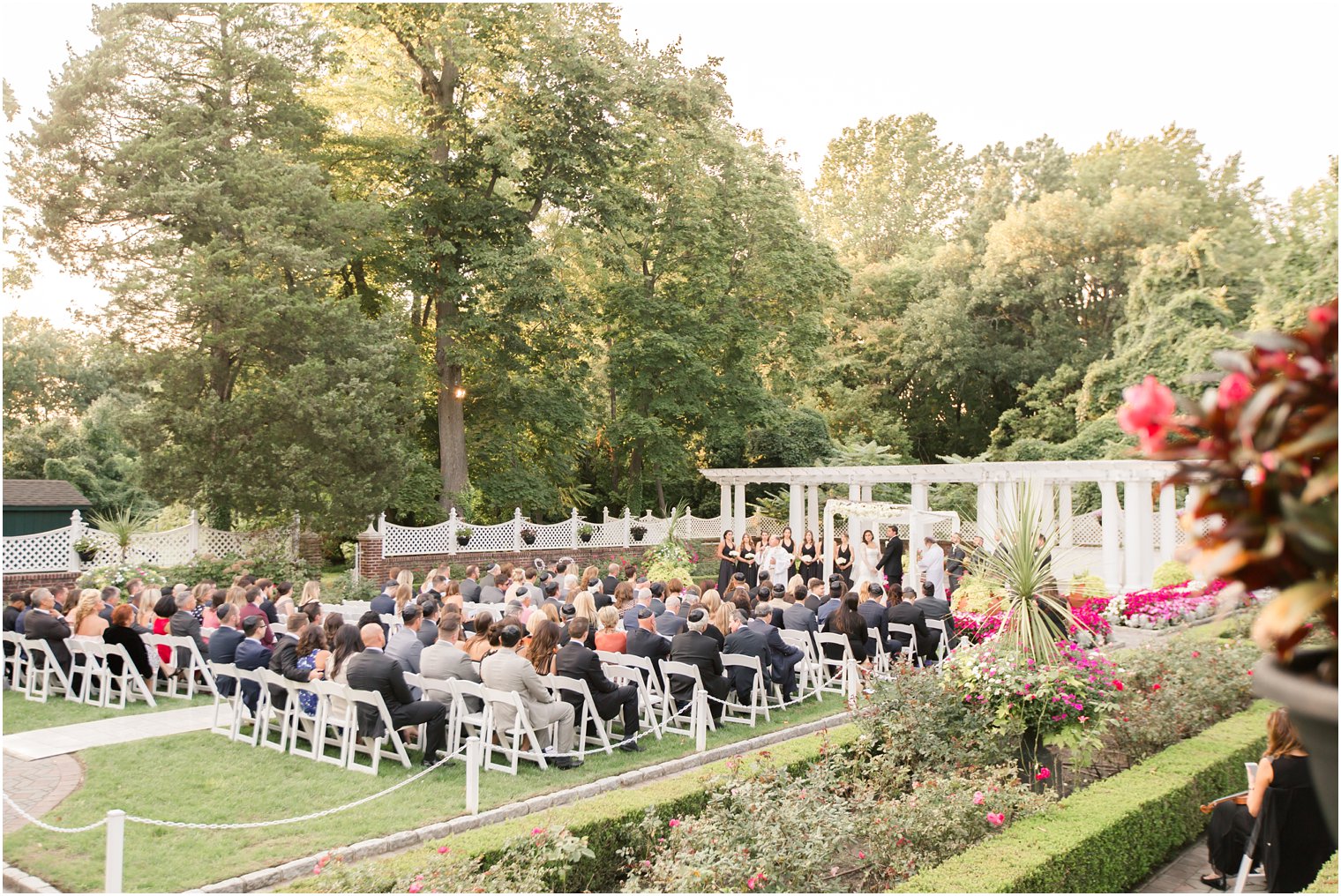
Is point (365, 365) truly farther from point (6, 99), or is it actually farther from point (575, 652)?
point (575, 652)

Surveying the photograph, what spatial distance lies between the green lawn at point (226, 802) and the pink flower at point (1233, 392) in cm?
689

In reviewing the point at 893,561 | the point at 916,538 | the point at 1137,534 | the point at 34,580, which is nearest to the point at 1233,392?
the point at 893,561

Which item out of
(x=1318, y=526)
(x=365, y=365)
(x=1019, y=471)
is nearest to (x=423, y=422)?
(x=365, y=365)

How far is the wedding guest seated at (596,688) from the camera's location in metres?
9.47

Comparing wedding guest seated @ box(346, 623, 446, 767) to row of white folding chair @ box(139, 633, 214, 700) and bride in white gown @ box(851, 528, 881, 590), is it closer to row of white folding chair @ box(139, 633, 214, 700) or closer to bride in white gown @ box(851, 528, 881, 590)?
row of white folding chair @ box(139, 633, 214, 700)

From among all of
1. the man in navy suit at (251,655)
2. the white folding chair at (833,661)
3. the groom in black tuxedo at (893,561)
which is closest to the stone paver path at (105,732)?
the man in navy suit at (251,655)

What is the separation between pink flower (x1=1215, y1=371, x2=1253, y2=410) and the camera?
1.55m

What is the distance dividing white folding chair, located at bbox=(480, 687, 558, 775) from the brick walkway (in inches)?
140

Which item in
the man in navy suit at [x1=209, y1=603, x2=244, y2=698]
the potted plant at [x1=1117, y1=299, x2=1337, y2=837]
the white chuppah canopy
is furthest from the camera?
the white chuppah canopy

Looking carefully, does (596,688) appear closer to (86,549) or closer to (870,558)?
(870,558)

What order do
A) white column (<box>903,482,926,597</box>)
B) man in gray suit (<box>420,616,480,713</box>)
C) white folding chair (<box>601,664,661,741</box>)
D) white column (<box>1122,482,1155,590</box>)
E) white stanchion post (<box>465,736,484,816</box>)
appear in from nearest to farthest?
white stanchion post (<box>465,736,484,816</box>), man in gray suit (<box>420,616,480,713</box>), white folding chair (<box>601,664,661,741</box>), white column (<box>903,482,926,597</box>), white column (<box>1122,482,1155,590</box>)

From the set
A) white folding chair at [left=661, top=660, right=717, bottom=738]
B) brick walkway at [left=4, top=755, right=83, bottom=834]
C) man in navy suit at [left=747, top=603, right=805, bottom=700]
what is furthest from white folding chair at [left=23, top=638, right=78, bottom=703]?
man in navy suit at [left=747, top=603, right=805, bottom=700]

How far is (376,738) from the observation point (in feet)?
28.7

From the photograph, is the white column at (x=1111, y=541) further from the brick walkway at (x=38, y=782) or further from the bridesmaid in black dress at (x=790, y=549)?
the brick walkway at (x=38, y=782)
